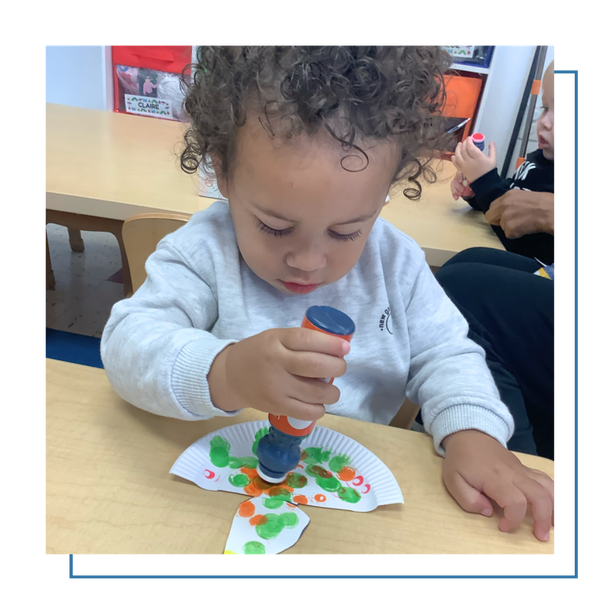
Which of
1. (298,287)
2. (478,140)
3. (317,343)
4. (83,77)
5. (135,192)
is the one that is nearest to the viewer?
(317,343)

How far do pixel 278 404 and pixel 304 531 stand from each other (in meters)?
0.12

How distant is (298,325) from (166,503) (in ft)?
1.12

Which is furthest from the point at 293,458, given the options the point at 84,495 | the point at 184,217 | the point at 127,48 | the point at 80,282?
the point at 127,48

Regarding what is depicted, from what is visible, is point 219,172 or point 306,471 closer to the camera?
point 306,471

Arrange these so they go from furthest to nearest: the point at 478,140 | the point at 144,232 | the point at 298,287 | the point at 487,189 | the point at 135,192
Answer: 1. the point at 478,140
2. the point at 487,189
3. the point at 135,192
4. the point at 144,232
5. the point at 298,287

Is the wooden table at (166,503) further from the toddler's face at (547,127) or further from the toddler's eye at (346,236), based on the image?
the toddler's face at (547,127)

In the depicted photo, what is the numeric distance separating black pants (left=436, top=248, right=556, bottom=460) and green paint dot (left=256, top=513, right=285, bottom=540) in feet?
1.77

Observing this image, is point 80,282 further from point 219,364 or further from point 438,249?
point 219,364

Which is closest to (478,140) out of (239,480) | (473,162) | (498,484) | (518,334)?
(473,162)

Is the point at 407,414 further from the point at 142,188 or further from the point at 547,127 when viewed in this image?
the point at 547,127

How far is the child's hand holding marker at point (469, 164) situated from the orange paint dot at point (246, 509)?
1.15m

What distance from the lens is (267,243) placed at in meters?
0.56


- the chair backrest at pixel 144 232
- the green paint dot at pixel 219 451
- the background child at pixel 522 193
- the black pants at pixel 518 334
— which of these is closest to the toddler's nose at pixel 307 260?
the green paint dot at pixel 219 451

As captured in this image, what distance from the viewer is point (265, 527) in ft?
1.48
